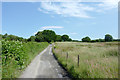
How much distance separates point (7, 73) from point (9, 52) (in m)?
1.91

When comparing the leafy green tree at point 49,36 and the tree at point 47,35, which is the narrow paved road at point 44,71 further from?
the leafy green tree at point 49,36

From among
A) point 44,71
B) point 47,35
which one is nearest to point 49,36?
point 47,35

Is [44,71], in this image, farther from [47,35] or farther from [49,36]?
[49,36]

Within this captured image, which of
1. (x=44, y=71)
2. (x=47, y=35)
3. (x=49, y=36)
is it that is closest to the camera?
(x=44, y=71)

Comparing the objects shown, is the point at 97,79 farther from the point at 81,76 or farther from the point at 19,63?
the point at 19,63

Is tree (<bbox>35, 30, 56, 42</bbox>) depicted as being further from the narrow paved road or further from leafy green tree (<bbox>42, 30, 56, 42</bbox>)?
the narrow paved road

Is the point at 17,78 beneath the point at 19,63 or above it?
beneath

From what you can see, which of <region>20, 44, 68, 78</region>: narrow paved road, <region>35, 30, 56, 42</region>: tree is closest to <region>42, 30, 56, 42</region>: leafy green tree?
<region>35, 30, 56, 42</region>: tree

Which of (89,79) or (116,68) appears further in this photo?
(116,68)

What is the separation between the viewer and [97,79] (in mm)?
5660

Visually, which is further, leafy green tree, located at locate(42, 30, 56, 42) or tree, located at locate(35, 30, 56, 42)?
leafy green tree, located at locate(42, 30, 56, 42)

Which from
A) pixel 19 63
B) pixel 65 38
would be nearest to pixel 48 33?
pixel 65 38

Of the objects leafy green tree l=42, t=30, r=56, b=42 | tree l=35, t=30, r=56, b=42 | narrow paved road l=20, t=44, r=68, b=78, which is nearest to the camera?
narrow paved road l=20, t=44, r=68, b=78

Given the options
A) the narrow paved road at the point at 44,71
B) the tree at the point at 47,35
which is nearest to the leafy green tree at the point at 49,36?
the tree at the point at 47,35
